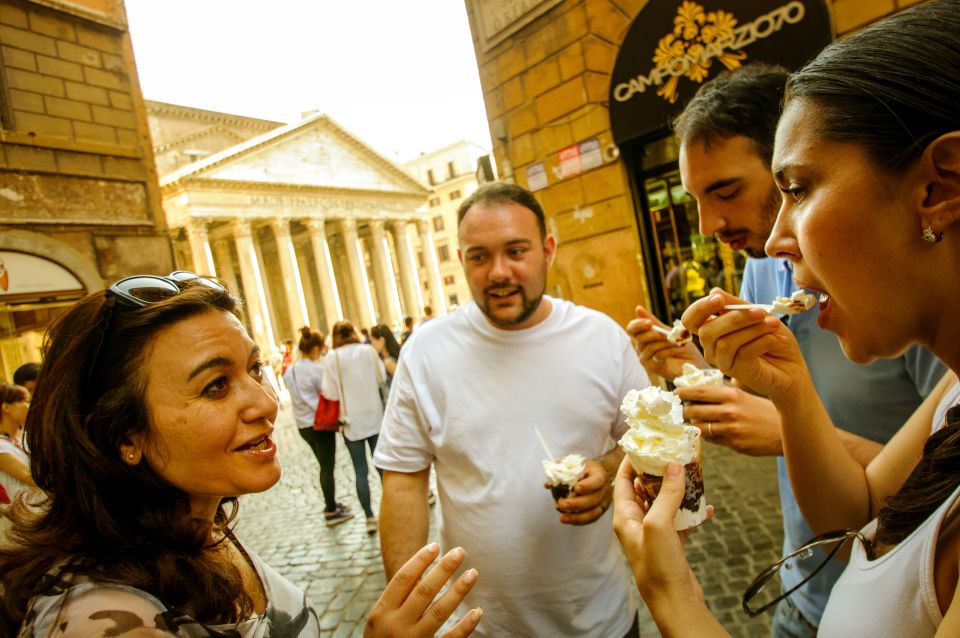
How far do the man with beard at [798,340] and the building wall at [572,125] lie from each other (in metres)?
4.62

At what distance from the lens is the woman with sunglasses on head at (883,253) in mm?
817

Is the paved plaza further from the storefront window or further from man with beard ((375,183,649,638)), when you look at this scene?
the storefront window

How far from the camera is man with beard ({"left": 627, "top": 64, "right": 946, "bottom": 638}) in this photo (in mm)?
1606

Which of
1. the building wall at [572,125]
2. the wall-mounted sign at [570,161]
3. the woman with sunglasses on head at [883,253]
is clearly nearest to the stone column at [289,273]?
the building wall at [572,125]

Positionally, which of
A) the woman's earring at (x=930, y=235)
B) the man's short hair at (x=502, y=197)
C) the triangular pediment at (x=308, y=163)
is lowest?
the woman's earring at (x=930, y=235)

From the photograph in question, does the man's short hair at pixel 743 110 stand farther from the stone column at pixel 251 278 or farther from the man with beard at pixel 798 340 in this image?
the stone column at pixel 251 278

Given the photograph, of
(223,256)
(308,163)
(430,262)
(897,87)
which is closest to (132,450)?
(897,87)

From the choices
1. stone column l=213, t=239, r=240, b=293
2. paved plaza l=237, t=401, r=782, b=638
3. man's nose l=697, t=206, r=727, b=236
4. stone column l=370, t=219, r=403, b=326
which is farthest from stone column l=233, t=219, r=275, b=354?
man's nose l=697, t=206, r=727, b=236

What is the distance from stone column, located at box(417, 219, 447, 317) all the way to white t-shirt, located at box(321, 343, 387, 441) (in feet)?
126

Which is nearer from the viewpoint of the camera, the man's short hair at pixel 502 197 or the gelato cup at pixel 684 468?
the gelato cup at pixel 684 468

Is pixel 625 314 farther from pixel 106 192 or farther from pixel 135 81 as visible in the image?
pixel 135 81

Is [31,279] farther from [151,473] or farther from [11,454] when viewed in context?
[151,473]

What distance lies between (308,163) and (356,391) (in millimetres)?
34486

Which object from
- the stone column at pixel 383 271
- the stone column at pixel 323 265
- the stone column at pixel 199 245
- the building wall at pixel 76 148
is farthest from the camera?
the stone column at pixel 383 271
